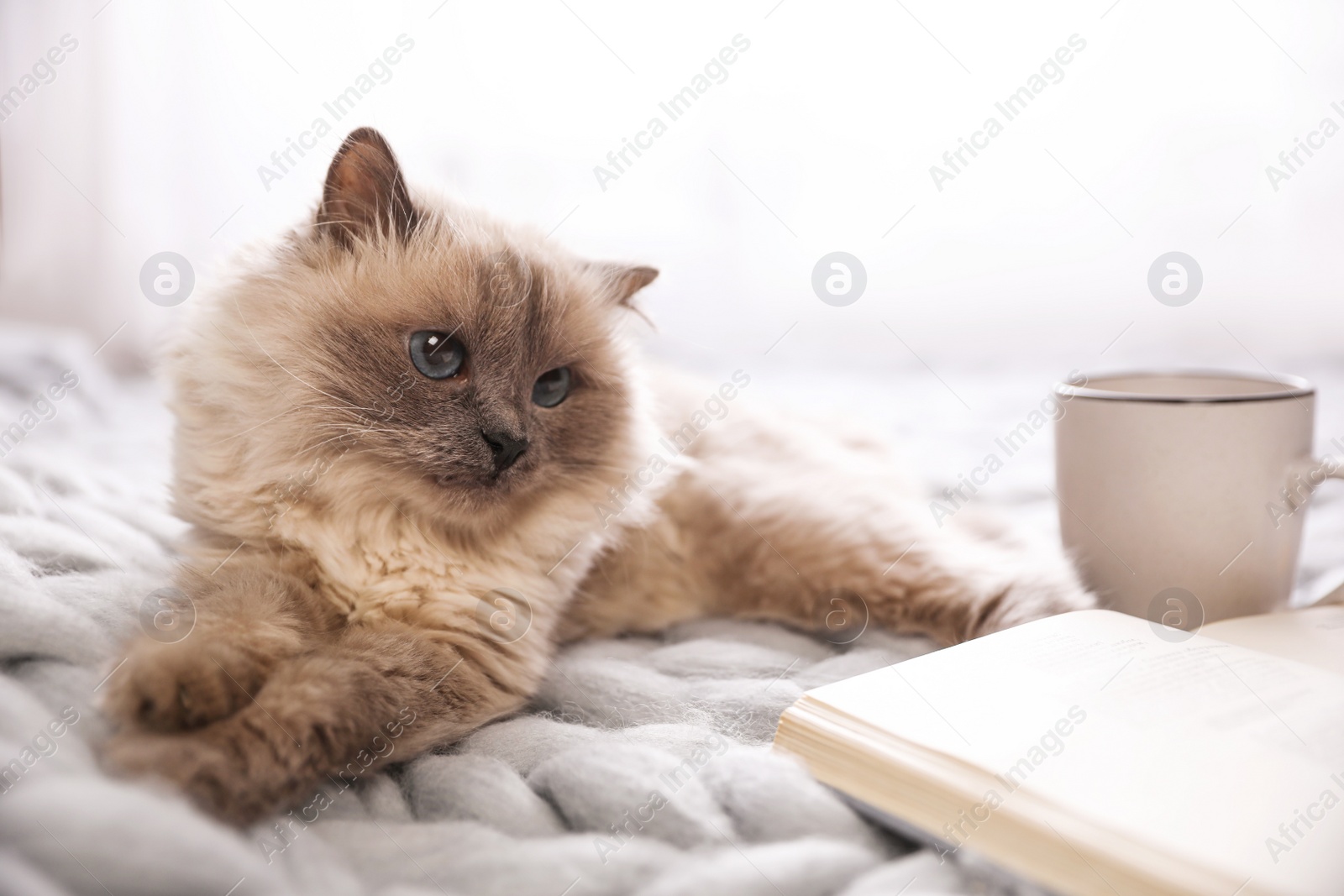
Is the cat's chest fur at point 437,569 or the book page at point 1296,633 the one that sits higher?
the book page at point 1296,633

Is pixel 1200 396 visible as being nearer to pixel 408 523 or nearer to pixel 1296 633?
pixel 1296 633

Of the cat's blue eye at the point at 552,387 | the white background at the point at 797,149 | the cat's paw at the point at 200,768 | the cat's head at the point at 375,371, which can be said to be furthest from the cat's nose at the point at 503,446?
the white background at the point at 797,149

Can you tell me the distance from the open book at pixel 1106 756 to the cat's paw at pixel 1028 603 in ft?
0.54

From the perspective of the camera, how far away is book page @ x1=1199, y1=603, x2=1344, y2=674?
1076mm

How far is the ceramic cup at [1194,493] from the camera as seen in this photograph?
121 centimetres

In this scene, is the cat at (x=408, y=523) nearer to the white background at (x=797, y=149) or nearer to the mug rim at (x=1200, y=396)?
the mug rim at (x=1200, y=396)

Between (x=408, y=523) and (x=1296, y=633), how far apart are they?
1.17 meters

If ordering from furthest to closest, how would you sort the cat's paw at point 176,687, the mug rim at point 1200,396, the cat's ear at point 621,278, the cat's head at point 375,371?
the cat's ear at point 621,278 → the mug rim at point 1200,396 → the cat's head at point 375,371 → the cat's paw at point 176,687

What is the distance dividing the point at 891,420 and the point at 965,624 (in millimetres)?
1123

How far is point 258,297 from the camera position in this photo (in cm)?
113

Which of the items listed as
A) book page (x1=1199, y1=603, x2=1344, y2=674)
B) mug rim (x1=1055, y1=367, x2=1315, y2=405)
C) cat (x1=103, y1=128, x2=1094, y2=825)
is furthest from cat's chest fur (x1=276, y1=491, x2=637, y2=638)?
book page (x1=1199, y1=603, x2=1344, y2=674)

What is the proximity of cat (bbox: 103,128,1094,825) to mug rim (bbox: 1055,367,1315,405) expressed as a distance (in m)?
0.27

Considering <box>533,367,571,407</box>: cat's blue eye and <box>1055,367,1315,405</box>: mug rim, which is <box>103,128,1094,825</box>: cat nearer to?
<box>533,367,571,407</box>: cat's blue eye

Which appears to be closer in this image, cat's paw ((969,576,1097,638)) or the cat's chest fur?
the cat's chest fur
